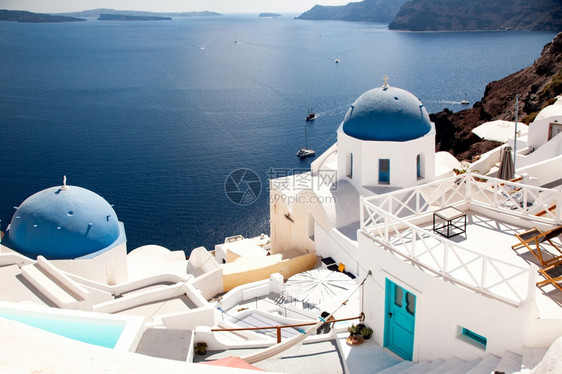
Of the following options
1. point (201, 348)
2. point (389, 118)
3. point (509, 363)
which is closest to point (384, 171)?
point (389, 118)

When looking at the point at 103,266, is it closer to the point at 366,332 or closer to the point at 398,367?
the point at 366,332

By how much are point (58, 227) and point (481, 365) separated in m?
16.9

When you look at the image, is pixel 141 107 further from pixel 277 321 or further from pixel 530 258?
pixel 530 258

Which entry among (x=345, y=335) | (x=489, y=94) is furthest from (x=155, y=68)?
(x=345, y=335)

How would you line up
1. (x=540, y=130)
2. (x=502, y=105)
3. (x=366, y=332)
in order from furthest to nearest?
(x=502, y=105) → (x=540, y=130) → (x=366, y=332)

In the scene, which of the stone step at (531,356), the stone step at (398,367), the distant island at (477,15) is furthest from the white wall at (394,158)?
the distant island at (477,15)

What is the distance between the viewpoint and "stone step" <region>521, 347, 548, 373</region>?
9391 millimetres

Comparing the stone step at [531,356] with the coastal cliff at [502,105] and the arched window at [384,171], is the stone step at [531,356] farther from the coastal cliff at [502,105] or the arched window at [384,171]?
the coastal cliff at [502,105]

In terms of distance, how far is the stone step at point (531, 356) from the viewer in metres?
9.39

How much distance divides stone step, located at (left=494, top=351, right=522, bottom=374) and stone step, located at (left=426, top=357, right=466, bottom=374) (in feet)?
3.30

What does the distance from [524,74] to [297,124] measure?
2721 centimetres

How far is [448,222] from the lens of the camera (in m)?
12.7

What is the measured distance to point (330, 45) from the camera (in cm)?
14825

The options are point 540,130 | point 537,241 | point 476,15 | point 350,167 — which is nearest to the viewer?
point 537,241
